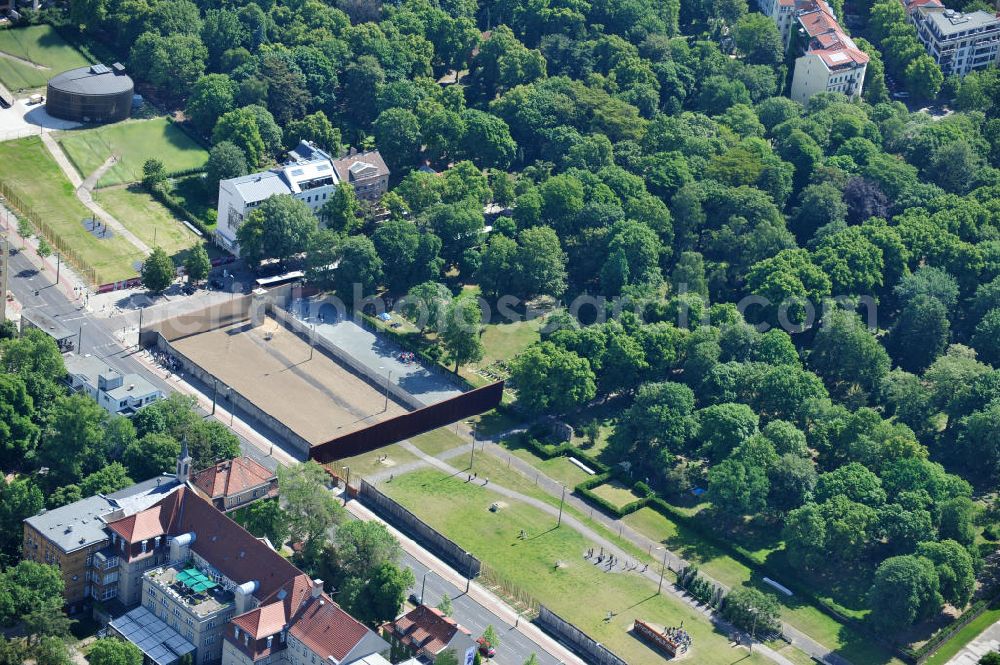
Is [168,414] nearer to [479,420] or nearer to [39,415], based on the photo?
[39,415]

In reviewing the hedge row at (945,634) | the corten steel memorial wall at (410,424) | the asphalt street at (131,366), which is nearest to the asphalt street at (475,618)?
the asphalt street at (131,366)

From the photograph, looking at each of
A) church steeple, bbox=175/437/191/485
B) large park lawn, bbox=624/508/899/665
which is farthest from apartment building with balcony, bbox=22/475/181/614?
large park lawn, bbox=624/508/899/665

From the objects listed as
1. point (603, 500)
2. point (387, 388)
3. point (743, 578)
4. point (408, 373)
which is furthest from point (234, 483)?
point (743, 578)

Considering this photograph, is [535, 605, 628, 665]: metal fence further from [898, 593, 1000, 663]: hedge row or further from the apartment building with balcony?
the apartment building with balcony

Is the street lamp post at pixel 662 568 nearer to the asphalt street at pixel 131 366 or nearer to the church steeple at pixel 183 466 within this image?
the asphalt street at pixel 131 366

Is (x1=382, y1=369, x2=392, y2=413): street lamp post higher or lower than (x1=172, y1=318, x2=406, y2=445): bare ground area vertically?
higher

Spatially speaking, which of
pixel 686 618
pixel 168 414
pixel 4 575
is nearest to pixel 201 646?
pixel 4 575
